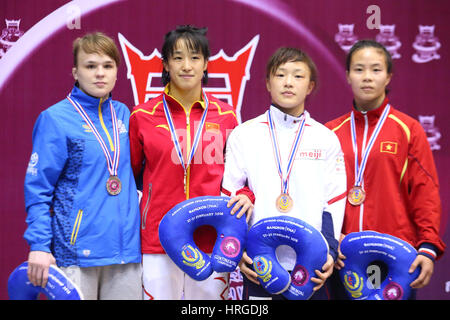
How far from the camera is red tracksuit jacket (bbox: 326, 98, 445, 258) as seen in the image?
97.7 inches

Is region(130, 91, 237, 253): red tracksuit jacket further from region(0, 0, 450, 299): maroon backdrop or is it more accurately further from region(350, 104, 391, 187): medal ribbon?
region(0, 0, 450, 299): maroon backdrop

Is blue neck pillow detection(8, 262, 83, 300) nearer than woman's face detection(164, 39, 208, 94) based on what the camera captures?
Yes

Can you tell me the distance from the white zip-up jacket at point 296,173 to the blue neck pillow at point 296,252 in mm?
111

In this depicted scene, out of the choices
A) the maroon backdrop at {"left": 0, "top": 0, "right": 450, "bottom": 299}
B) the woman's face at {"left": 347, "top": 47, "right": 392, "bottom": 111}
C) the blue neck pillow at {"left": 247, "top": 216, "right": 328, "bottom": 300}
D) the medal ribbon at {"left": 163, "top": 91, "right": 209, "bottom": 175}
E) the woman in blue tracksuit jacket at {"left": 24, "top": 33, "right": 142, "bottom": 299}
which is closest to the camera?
the blue neck pillow at {"left": 247, "top": 216, "right": 328, "bottom": 300}

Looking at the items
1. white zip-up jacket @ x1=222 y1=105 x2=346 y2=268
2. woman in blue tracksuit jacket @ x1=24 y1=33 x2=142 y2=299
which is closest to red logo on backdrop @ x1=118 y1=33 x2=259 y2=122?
woman in blue tracksuit jacket @ x1=24 y1=33 x2=142 y2=299

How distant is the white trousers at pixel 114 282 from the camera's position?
2377mm

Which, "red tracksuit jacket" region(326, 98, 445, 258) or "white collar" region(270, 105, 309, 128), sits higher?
"white collar" region(270, 105, 309, 128)

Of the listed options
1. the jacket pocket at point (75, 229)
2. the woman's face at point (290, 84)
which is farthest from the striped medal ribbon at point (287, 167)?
the jacket pocket at point (75, 229)

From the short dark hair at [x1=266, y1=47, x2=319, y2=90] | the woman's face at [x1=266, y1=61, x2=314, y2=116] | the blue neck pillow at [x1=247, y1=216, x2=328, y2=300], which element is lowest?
the blue neck pillow at [x1=247, y1=216, x2=328, y2=300]

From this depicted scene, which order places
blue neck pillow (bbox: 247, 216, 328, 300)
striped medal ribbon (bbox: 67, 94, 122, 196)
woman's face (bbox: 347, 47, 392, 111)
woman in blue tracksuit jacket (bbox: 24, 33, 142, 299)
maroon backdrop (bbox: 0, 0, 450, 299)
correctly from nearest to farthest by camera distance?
blue neck pillow (bbox: 247, 216, 328, 300), woman in blue tracksuit jacket (bbox: 24, 33, 142, 299), striped medal ribbon (bbox: 67, 94, 122, 196), woman's face (bbox: 347, 47, 392, 111), maroon backdrop (bbox: 0, 0, 450, 299)

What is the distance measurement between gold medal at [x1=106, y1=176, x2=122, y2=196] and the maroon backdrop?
115 centimetres

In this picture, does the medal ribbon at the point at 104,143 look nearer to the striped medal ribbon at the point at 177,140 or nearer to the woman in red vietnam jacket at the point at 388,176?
the striped medal ribbon at the point at 177,140

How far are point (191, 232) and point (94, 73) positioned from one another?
95 centimetres
